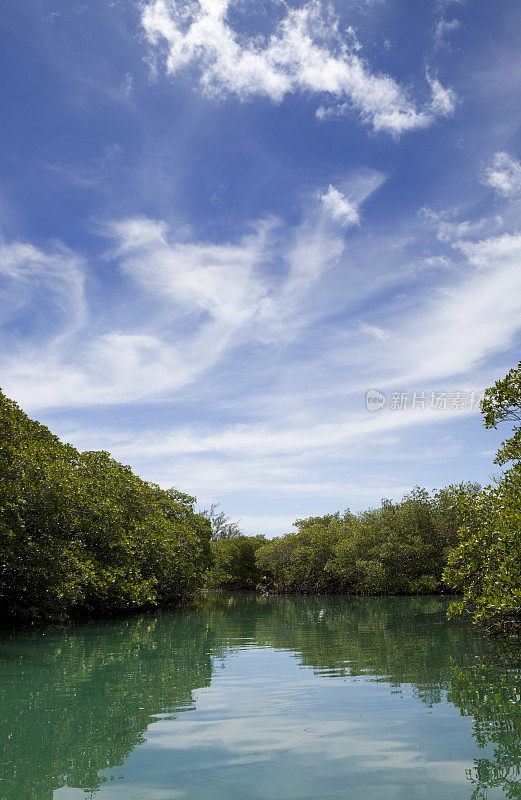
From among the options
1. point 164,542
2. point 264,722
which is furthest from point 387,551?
point 264,722

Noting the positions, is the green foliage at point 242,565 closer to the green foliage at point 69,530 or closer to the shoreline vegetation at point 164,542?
the shoreline vegetation at point 164,542

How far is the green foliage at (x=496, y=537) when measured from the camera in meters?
10.3

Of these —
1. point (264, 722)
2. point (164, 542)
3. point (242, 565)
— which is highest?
point (164, 542)

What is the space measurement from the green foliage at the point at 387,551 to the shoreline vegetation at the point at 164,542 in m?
0.10

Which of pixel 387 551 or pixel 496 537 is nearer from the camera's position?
pixel 496 537

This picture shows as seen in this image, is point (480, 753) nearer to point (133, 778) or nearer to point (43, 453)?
point (133, 778)

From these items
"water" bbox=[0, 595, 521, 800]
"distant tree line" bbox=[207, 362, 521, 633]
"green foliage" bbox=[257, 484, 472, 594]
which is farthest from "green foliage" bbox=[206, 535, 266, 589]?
"water" bbox=[0, 595, 521, 800]

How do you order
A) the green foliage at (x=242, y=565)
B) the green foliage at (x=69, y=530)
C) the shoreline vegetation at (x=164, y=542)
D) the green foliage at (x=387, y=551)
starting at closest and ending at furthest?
the shoreline vegetation at (x=164, y=542)
the green foliage at (x=69, y=530)
the green foliage at (x=387, y=551)
the green foliage at (x=242, y=565)

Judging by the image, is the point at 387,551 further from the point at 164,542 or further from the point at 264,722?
the point at 264,722

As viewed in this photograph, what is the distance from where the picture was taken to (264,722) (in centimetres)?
698

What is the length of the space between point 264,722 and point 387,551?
34644 mm

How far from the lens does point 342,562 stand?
43.0 meters

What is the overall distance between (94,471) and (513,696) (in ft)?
64.9

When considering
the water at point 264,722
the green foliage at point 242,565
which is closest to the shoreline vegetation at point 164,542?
the water at point 264,722
